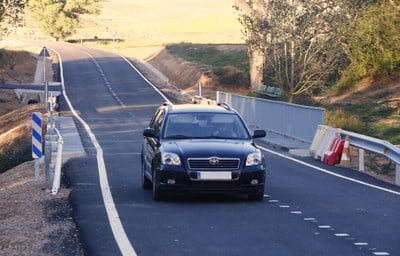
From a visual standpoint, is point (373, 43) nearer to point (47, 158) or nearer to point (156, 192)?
point (47, 158)

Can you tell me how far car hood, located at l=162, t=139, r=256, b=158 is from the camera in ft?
47.2

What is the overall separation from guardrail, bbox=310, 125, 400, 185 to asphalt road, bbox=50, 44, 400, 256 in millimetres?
471

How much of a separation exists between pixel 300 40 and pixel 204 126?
22.4m

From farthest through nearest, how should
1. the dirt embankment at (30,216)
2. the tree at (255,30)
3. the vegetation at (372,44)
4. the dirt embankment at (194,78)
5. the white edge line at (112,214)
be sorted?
the dirt embankment at (194,78) → the vegetation at (372,44) → the tree at (255,30) → the dirt embankment at (30,216) → the white edge line at (112,214)

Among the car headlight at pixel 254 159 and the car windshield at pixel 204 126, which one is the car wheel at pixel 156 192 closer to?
the car windshield at pixel 204 126

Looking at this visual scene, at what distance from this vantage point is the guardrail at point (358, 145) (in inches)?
741

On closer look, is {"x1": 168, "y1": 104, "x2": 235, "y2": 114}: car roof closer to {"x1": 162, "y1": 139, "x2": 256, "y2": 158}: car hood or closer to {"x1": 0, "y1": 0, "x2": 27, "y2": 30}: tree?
{"x1": 162, "y1": 139, "x2": 256, "y2": 158}: car hood

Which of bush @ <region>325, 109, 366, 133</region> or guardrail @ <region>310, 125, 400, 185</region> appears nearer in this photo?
guardrail @ <region>310, 125, 400, 185</region>

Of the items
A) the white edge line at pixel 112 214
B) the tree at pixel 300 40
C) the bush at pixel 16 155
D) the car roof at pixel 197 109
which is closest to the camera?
the white edge line at pixel 112 214

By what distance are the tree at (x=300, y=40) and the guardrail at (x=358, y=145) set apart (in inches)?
558

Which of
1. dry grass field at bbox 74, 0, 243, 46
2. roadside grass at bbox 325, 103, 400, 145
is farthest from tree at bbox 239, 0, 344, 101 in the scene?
dry grass field at bbox 74, 0, 243, 46

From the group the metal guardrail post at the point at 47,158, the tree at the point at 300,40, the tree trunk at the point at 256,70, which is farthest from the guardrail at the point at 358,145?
the tree trunk at the point at 256,70

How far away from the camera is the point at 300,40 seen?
37.5 m

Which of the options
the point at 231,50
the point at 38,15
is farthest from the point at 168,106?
the point at 38,15
